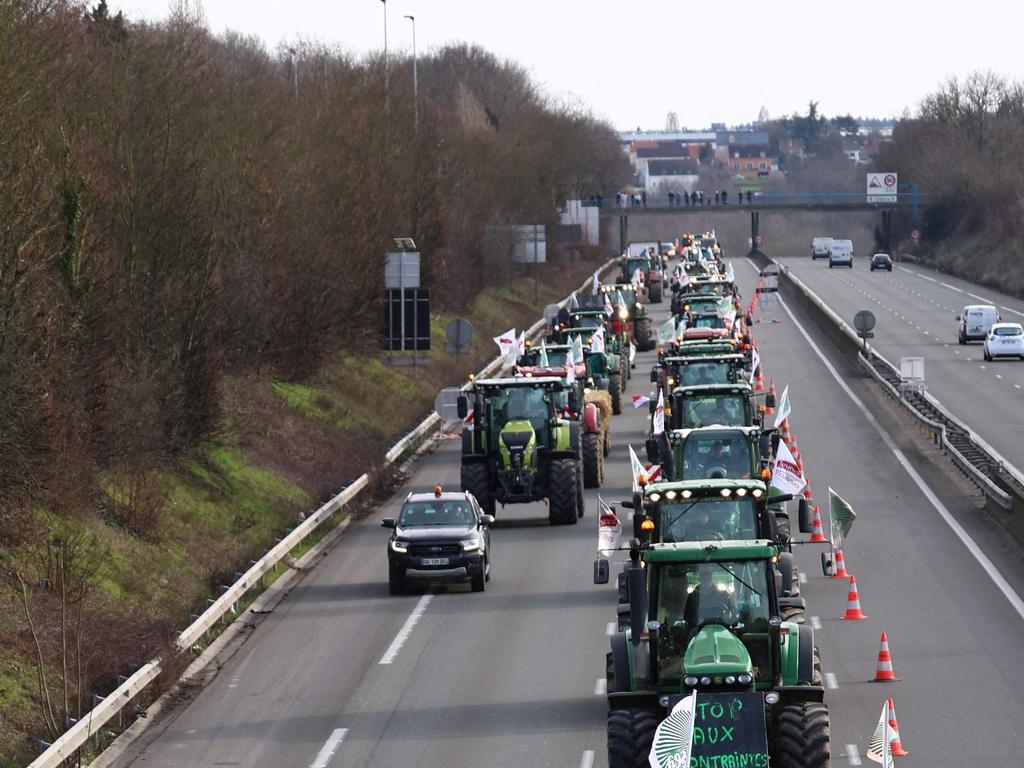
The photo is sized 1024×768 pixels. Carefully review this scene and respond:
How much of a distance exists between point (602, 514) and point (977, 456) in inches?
776

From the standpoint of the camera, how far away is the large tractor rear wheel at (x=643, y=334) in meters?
73.5

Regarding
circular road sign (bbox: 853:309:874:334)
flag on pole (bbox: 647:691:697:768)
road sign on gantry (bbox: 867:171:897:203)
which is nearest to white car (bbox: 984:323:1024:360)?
circular road sign (bbox: 853:309:874:334)

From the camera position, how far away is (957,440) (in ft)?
143

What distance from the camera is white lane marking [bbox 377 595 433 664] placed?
2553cm

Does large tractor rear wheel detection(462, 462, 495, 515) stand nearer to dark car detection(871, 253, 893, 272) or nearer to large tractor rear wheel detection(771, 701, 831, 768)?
large tractor rear wheel detection(771, 701, 831, 768)

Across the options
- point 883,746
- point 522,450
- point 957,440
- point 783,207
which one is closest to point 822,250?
point 783,207

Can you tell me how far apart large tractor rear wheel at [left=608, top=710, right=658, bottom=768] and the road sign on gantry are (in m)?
144

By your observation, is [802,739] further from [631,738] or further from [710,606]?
[710,606]

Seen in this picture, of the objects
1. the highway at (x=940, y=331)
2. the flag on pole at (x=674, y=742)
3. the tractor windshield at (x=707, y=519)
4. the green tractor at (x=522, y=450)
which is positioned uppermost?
the tractor windshield at (x=707, y=519)

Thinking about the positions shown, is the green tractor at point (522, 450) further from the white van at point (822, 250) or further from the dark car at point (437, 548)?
the white van at point (822, 250)

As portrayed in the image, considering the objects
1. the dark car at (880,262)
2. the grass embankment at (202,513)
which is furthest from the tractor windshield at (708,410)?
the dark car at (880,262)

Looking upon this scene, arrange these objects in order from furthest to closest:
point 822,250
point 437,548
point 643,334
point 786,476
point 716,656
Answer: point 822,250
point 643,334
point 437,548
point 786,476
point 716,656

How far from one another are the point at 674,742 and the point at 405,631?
45.7ft

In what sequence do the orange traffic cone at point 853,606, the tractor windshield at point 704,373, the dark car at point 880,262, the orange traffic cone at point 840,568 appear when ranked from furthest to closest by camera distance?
the dark car at point 880,262 < the tractor windshield at point 704,373 < the orange traffic cone at point 840,568 < the orange traffic cone at point 853,606
